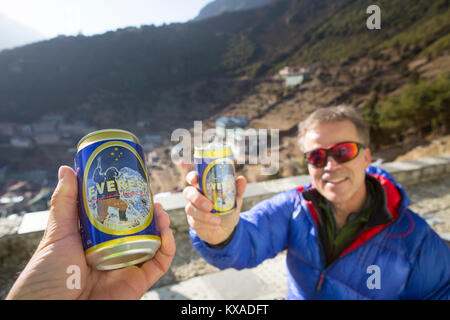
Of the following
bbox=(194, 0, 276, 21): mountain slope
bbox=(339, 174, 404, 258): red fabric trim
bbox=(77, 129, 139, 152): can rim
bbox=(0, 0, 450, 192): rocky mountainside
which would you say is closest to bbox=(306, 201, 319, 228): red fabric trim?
bbox=(339, 174, 404, 258): red fabric trim

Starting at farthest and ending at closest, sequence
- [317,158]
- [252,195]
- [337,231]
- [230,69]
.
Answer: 1. [230,69]
2. [252,195]
3. [317,158]
4. [337,231]

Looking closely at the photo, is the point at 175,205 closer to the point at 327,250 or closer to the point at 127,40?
the point at 327,250

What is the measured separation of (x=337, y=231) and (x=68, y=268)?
158 cm

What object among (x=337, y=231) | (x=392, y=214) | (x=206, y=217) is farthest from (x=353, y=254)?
(x=206, y=217)

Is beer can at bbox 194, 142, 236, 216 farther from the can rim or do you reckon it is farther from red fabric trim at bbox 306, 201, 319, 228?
red fabric trim at bbox 306, 201, 319, 228

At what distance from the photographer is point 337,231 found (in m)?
1.73

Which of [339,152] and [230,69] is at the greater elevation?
[230,69]

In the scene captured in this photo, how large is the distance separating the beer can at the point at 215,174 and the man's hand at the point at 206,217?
46mm

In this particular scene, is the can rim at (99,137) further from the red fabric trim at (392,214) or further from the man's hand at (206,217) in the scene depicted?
the red fabric trim at (392,214)

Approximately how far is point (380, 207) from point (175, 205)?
2208mm

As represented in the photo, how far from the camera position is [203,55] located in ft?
275

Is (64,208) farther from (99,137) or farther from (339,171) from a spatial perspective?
(339,171)

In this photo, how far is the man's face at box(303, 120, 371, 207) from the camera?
67.2 inches
